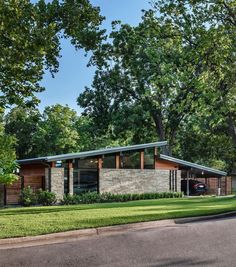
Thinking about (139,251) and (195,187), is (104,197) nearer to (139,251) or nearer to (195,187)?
(195,187)

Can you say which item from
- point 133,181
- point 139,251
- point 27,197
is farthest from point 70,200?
point 139,251

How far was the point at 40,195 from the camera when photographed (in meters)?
26.0

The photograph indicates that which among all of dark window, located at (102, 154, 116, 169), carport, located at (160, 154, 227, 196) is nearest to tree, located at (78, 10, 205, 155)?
carport, located at (160, 154, 227, 196)

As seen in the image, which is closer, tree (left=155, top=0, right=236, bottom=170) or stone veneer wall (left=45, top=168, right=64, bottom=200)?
tree (left=155, top=0, right=236, bottom=170)

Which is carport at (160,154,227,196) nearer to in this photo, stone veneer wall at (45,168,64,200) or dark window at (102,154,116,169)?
dark window at (102,154,116,169)

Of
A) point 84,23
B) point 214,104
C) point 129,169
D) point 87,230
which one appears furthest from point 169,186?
point 87,230

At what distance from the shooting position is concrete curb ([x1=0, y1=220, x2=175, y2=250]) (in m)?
9.56

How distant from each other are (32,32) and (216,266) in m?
8.81

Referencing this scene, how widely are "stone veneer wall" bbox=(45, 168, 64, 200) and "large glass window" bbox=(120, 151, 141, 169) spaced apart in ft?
17.7

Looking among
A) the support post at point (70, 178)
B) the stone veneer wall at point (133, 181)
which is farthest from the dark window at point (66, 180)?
the stone veneer wall at point (133, 181)

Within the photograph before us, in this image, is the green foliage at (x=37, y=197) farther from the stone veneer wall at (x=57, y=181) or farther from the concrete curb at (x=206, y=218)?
the concrete curb at (x=206, y=218)

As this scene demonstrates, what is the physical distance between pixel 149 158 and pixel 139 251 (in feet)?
82.0

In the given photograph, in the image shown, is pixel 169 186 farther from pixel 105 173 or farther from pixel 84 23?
pixel 84 23

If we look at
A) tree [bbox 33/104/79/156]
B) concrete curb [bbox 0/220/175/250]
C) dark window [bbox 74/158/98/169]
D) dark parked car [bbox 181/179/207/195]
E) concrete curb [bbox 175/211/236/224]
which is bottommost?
dark parked car [bbox 181/179/207/195]
